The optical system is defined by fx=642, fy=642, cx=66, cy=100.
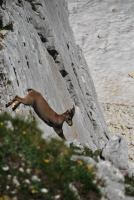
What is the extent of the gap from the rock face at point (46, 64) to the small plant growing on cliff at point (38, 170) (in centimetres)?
372

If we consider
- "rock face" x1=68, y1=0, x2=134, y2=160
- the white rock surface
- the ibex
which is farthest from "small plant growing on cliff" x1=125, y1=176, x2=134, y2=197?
the white rock surface

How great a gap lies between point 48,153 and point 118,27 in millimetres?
41364

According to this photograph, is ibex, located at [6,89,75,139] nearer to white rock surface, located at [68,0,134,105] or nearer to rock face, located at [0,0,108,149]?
rock face, located at [0,0,108,149]

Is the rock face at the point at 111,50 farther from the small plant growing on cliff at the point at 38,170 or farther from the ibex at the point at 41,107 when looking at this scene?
the small plant growing on cliff at the point at 38,170

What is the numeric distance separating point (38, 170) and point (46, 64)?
976 centimetres

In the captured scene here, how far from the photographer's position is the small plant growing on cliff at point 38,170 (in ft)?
37.0

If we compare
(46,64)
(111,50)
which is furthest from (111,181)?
(111,50)

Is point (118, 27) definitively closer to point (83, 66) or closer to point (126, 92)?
point (126, 92)

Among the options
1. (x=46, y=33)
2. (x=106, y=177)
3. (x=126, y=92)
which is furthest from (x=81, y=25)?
(x=106, y=177)

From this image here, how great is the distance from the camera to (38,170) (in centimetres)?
1156

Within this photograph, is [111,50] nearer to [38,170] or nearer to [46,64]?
[46,64]

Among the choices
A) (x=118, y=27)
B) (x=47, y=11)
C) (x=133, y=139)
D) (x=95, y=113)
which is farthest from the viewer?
(x=118, y=27)

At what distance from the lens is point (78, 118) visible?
22.7 meters

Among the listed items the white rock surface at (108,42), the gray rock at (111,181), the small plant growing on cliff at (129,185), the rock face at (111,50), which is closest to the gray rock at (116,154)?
the small plant growing on cliff at (129,185)
